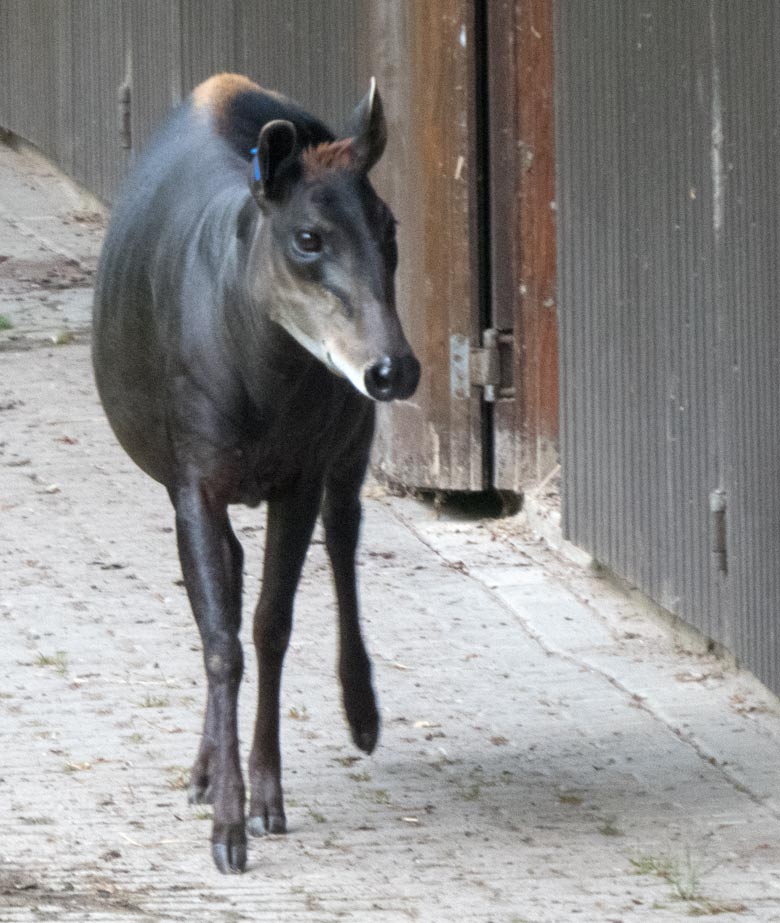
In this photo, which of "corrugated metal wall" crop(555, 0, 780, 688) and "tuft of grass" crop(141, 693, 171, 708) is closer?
"corrugated metal wall" crop(555, 0, 780, 688)

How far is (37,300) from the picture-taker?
11.8m

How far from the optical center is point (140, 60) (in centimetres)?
1233

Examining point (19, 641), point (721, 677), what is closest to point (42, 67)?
point (19, 641)

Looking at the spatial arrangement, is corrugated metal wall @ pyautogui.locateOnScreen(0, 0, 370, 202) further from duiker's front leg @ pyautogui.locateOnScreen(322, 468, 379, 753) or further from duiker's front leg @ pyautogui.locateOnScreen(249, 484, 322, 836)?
duiker's front leg @ pyautogui.locateOnScreen(249, 484, 322, 836)

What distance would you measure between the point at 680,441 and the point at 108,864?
104 inches

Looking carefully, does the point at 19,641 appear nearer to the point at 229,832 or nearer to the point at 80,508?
the point at 80,508

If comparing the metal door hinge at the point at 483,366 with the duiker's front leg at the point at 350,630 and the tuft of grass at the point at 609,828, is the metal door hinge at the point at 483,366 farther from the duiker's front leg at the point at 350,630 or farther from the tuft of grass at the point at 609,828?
the tuft of grass at the point at 609,828

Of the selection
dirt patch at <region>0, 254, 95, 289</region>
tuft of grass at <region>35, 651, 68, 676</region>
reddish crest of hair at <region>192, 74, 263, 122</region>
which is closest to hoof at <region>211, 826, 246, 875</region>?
tuft of grass at <region>35, 651, 68, 676</region>

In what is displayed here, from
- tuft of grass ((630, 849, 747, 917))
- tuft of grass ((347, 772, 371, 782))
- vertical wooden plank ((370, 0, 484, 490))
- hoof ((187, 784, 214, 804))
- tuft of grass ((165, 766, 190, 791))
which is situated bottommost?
tuft of grass ((347, 772, 371, 782))

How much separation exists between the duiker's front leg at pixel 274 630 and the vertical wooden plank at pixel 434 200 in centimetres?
308

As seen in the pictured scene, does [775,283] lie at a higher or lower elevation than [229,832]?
higher

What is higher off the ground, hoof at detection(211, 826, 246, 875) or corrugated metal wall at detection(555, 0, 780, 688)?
corrugated metal wall at detection(555, 0, 780, 688)

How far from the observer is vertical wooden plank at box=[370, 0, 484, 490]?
8.13 metres

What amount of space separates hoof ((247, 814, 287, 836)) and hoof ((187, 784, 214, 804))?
24 cm
